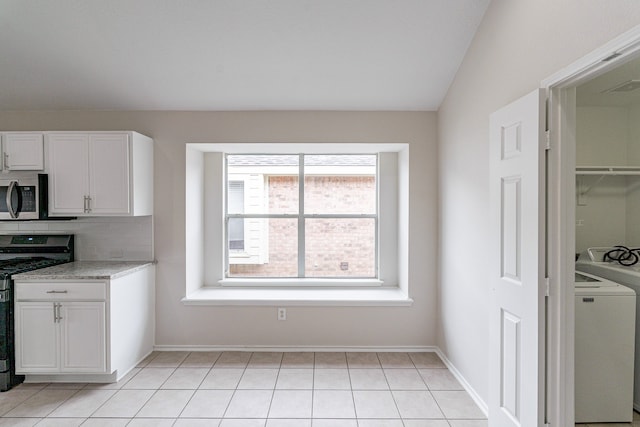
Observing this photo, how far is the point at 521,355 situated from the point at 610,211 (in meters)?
2.01

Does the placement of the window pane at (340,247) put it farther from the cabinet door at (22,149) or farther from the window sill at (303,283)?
the cabinet door at (22,149)

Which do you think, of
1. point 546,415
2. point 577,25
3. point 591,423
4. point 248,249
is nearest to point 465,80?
point 577,25

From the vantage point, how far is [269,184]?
4414 mm

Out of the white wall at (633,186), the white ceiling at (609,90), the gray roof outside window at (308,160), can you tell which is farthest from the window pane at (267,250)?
the white wall at (633,186)

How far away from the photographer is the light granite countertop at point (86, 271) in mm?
3021

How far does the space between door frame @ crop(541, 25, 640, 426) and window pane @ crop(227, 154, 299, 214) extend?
2.86 metres

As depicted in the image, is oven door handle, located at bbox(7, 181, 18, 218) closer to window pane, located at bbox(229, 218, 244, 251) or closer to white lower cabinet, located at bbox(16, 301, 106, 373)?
white lower cabinet, located at bbox(16, 301, 106, 373)

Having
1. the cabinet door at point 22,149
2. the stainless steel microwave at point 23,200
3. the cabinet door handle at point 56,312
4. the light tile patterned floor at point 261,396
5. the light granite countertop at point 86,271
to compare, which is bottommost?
the light tile patterned floor at point 261,396

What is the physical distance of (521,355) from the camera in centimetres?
209

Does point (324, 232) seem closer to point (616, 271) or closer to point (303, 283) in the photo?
point (303, 283)

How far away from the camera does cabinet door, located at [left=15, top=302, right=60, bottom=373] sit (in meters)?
3.03

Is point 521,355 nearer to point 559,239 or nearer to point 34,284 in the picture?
point 559,239

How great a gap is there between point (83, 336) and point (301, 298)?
1853 millimetres

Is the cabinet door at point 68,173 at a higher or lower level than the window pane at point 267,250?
higher
